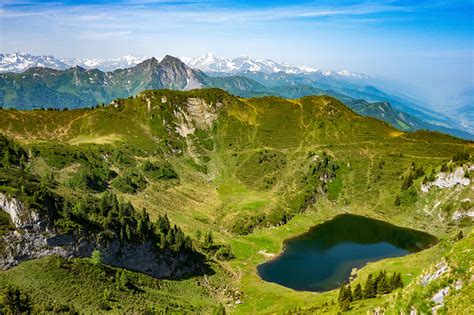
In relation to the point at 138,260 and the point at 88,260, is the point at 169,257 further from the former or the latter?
the point at 88,260

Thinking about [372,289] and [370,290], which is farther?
[372,289]

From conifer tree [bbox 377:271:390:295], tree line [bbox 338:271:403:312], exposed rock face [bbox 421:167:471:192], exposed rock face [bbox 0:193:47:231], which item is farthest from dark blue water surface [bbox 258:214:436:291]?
exposed rock face [bbox 0:193:47:231]

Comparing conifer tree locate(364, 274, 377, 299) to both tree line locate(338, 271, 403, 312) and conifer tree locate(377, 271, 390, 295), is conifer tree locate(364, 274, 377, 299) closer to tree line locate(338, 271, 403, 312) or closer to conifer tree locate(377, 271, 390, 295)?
tree line locate(338, 271, 403, 312)

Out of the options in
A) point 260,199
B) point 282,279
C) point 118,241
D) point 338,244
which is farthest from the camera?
point 260,199

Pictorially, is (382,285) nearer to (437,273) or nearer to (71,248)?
(437,273)

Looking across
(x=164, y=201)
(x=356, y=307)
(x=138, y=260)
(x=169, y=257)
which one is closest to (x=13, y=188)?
(x=138, y=260)

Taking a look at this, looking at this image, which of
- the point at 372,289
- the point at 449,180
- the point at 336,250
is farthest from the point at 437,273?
the point at 449,180
